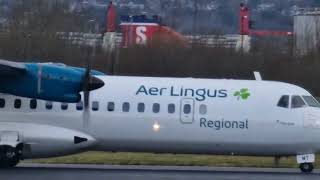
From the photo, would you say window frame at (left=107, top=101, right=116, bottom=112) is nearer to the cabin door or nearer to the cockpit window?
the cabin door

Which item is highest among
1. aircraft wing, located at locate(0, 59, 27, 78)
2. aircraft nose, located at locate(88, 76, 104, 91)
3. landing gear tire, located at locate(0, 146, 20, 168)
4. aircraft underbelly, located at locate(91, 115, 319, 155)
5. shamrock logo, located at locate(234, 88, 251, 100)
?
aircraft wing, located at locate(0, 59, 27, 78)

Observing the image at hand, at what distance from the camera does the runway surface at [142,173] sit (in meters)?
21.2

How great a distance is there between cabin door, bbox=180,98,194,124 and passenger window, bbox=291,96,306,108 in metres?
2.75

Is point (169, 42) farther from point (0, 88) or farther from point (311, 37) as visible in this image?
point (0, 88)

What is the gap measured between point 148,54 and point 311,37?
1859 centimetres

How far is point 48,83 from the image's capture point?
75.6ft

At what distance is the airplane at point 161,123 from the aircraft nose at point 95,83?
0.12ft

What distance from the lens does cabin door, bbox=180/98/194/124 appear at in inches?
941

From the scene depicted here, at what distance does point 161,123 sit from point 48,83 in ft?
10.6

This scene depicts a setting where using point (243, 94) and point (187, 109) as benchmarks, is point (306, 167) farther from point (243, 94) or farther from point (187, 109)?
point (187, 109)

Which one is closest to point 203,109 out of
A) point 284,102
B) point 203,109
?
point 203,109

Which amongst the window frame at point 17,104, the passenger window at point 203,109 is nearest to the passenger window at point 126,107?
the passenger window at point 203,109

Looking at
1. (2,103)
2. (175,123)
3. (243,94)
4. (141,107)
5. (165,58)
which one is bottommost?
(175,123)

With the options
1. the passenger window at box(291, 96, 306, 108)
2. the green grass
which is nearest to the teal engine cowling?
the green grass
